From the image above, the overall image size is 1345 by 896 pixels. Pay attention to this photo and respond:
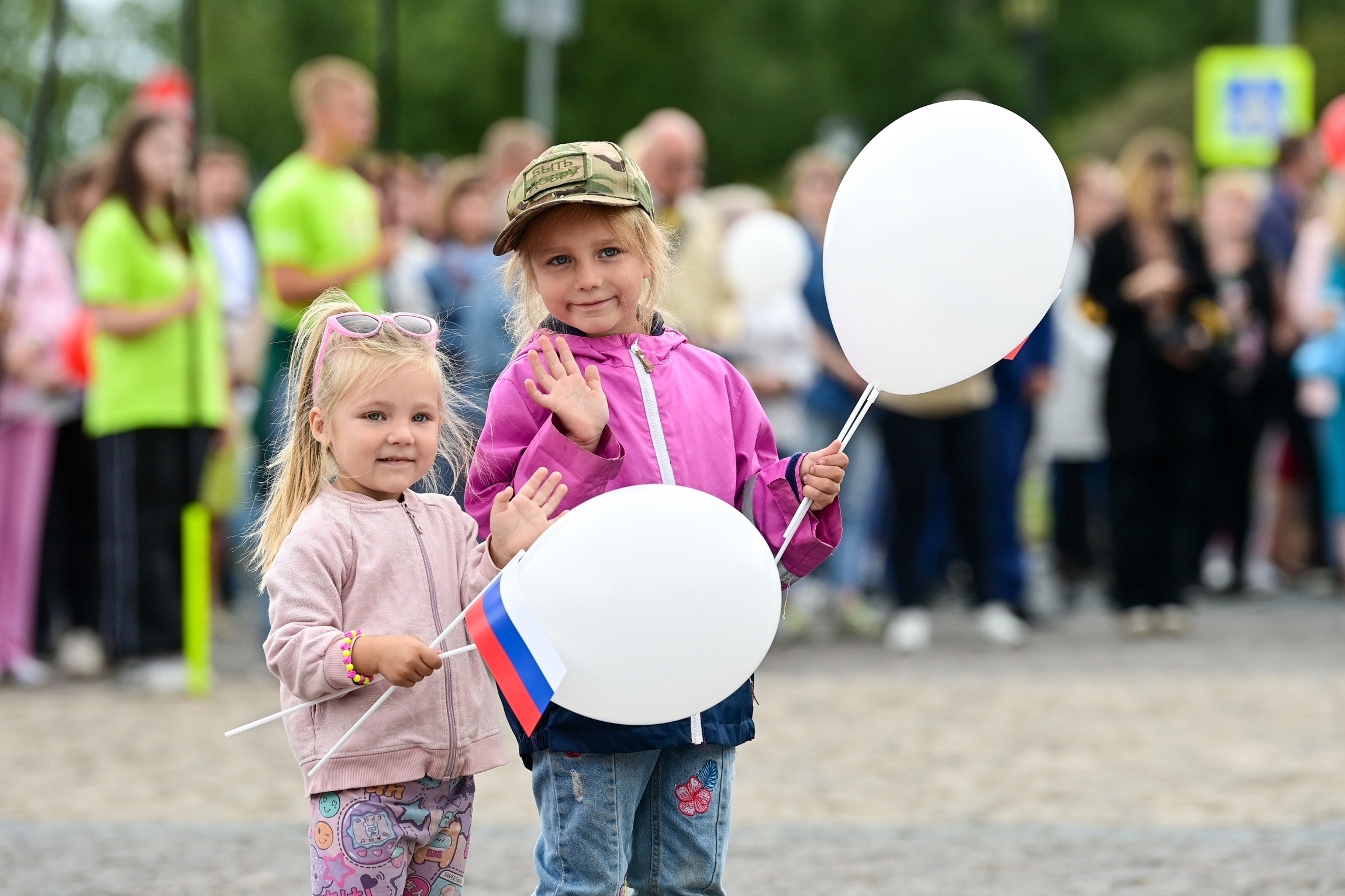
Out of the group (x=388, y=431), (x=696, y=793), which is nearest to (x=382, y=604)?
(x=388, y=431)

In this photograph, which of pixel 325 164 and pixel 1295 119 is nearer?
pixel 325 164

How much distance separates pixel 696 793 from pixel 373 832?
1.68 feet

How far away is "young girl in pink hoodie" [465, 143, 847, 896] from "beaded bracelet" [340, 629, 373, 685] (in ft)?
0.92

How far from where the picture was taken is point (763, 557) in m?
2.72

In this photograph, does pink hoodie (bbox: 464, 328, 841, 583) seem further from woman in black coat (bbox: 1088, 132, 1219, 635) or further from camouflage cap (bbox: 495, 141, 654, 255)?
woman in black coat (bbox: 1088, 132, 1219, 635)

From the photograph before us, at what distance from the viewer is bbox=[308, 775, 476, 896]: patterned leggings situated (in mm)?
2807

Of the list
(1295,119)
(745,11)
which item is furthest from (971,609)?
(745,11)

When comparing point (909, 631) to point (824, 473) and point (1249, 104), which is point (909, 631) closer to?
point (824, 473)

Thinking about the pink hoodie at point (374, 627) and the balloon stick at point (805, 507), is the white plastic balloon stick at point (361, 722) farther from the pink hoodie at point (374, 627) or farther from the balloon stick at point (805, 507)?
the balloon stick at point (805, 507)

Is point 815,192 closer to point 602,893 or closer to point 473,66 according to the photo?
point 602,893

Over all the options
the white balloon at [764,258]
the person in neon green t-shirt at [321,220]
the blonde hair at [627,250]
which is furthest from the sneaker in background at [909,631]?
the blonde hair at [627,250]

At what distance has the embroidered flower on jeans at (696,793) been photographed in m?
2.95

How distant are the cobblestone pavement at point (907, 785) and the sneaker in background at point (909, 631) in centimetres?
20

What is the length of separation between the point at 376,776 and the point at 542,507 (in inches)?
19.0
